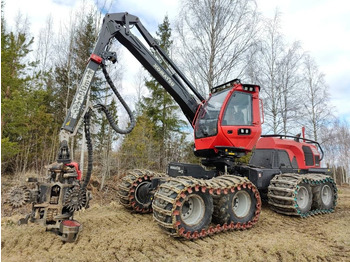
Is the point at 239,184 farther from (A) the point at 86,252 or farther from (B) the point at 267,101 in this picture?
(B) the point at 267,101

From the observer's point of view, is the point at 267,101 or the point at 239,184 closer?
the point at 239,184

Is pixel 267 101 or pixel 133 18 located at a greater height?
pixel 267 101

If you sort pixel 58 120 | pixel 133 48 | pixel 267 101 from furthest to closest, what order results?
1. pixel 267 101
2. pixel 58 120
3. pixel 133 48

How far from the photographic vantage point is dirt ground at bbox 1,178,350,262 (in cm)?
345

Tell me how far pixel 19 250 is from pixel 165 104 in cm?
1453

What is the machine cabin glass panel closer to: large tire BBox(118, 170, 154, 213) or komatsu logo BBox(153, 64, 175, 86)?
komatsu logo BBox(153, 64, 175, 86)

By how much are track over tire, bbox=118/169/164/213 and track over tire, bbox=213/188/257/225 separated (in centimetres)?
182

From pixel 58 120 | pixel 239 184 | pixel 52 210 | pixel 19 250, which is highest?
pixel 58 120

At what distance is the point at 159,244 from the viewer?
3902 millimetres

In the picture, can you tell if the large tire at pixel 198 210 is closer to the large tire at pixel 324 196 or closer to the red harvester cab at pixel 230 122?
the red harvester cab at pixel 230 122

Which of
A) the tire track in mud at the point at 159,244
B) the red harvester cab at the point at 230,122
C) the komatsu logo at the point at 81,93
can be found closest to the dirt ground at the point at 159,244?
the tire track in mud at the point at 159,244

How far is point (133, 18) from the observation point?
218 inches

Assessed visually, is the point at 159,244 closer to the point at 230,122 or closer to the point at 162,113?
the point at 230,122

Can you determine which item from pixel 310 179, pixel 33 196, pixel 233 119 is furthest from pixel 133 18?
pixel 310 179
